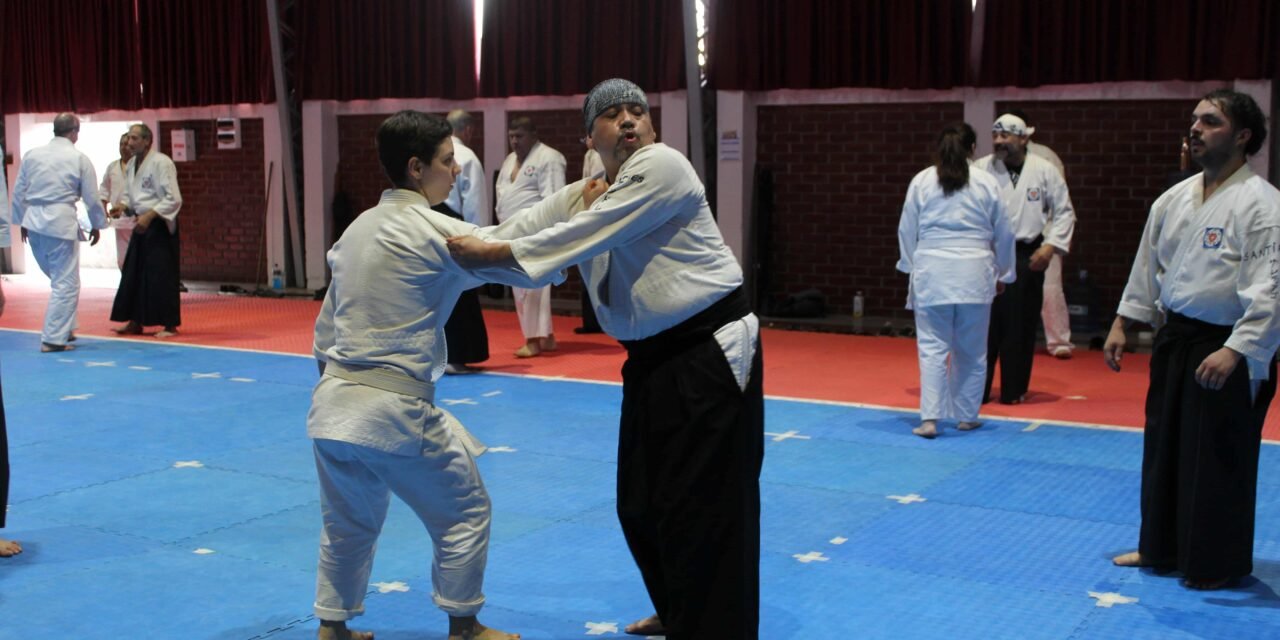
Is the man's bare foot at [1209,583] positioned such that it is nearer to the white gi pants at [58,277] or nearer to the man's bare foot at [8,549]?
the man's bare foot at [8,549]

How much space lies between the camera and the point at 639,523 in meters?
3.36

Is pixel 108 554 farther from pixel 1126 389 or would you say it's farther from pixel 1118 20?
pixel 1118 20

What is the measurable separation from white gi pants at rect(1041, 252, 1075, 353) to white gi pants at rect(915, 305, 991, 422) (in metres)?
3.10

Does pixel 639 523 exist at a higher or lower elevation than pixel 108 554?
higher

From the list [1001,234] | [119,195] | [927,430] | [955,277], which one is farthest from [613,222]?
[119,195]

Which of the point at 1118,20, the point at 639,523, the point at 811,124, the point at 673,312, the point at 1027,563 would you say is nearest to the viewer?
the point at 673,312

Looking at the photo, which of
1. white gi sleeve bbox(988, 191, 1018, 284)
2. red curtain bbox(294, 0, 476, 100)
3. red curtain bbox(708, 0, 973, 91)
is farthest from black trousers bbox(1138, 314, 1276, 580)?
red curtain bbox(294, 0, 476, 100)

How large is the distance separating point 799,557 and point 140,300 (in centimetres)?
756

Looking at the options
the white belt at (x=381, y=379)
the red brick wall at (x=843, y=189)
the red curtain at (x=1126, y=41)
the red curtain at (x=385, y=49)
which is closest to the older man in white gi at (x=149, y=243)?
the red curtain at (x=385, y=49)

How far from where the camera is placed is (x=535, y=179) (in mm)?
9383

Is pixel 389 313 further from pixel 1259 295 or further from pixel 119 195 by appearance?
pixel 119 195

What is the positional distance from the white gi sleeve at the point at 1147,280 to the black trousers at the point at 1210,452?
0.50 feet

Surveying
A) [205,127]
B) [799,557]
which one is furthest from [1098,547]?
[205,127]

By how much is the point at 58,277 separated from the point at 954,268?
21.1 ft
